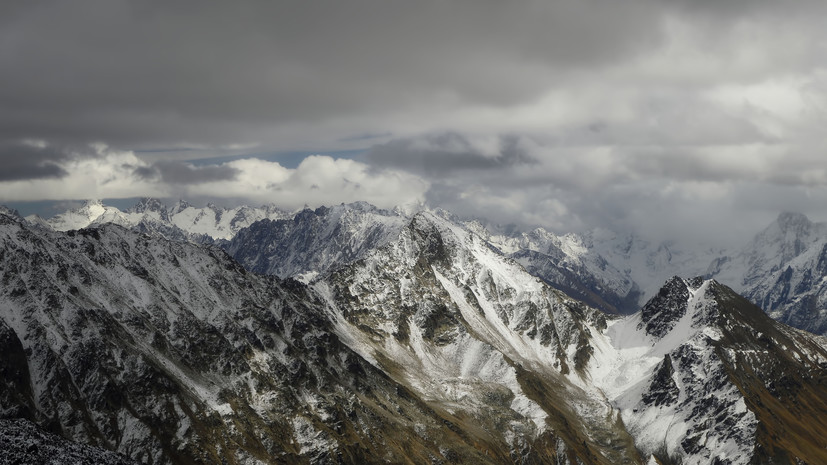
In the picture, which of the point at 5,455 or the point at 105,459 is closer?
the point at 5,455

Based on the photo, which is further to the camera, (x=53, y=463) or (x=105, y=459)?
(x=105, y=459)

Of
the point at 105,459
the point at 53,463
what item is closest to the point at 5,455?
the point at 53,463

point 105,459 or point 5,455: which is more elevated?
point 5,455

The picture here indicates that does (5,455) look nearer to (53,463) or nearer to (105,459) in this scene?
(53,463)
